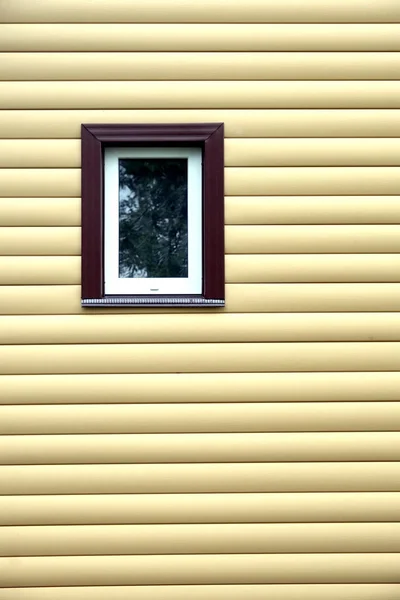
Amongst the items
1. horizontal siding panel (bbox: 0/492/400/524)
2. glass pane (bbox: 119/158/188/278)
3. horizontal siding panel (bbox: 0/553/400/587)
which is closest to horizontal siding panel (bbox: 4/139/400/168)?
glass pane (bbox: 119/158/188/278)

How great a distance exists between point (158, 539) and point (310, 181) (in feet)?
6.18

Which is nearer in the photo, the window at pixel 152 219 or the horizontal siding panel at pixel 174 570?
the horizontal siding panel at pixel 174 570

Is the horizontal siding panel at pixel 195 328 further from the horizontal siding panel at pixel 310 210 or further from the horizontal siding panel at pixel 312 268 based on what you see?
the horizontal siding panel at pixel 310 210

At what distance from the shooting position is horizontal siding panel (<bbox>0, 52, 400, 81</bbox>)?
2912 mm

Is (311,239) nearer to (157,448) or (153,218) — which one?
(153,218)

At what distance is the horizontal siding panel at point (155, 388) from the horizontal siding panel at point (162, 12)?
68.4 inches

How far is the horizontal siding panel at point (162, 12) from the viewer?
2912 mm

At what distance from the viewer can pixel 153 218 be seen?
3.01 m

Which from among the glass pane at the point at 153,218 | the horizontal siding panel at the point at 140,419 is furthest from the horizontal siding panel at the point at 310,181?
the horizontal siding panel at the point at 140,419

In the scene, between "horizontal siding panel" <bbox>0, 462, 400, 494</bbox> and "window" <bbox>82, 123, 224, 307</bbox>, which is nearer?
"horizontal siding panel" <bbox>0, 462, 400, 494</bbox>

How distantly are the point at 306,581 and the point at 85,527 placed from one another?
3.57 feet

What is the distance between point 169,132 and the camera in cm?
291

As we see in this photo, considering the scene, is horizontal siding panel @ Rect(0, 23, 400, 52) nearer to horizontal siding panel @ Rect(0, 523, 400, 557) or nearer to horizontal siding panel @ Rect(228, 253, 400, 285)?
horizontal siding panel @ Rect(228, 253, 400, 285)

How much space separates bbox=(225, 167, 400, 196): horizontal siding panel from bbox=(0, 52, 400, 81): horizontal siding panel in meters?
0.46
